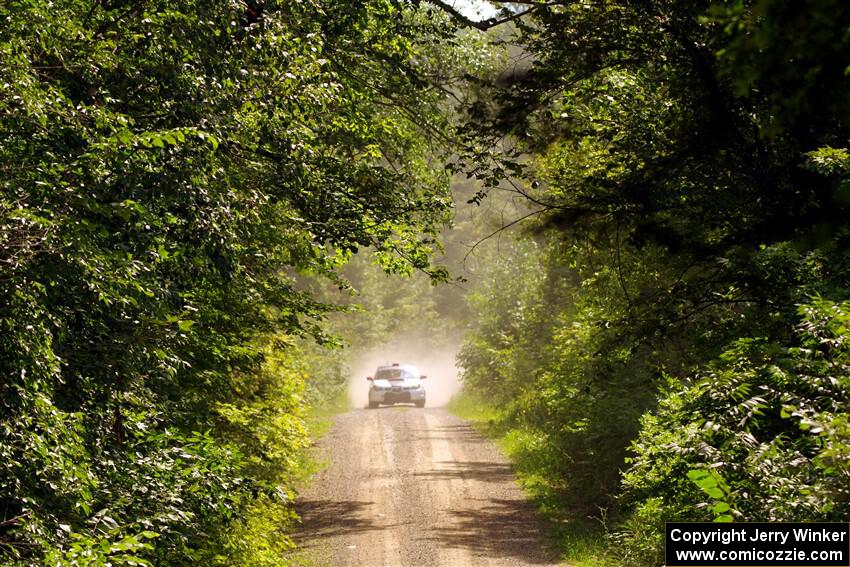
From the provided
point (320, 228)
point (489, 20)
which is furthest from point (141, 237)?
point (489, 20)

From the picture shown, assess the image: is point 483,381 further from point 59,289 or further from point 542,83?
point 59,289

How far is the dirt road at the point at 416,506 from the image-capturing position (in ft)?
43.9

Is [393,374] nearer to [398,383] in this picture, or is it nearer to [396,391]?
[398,383]

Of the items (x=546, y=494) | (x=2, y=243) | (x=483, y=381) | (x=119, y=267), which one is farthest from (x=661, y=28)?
(x=483, y=381)

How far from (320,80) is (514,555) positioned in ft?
25.6

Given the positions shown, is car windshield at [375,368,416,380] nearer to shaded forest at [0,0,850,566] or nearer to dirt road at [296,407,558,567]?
dirt road at [296,407,558,567]

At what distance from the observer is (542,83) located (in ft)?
31.8

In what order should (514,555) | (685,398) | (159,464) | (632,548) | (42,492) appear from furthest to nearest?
(514,555), (632,548), (685,398), (159,464), (42,492)

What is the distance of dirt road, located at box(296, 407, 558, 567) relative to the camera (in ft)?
43.9
